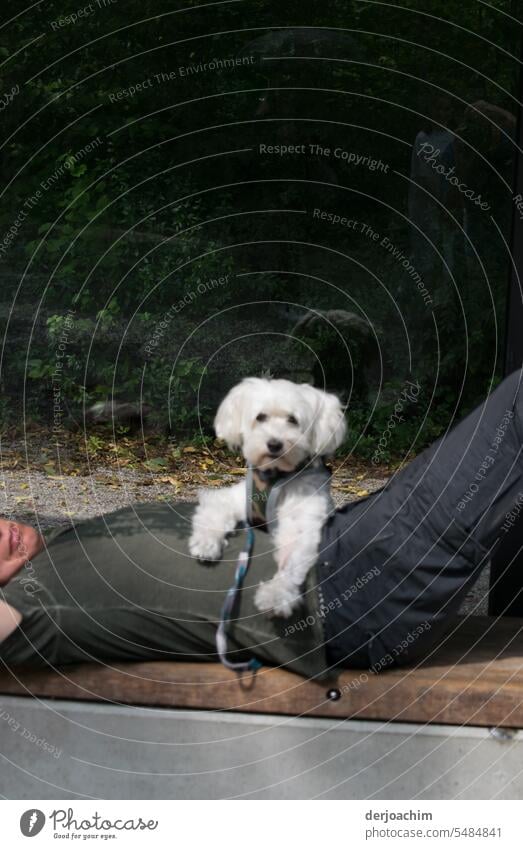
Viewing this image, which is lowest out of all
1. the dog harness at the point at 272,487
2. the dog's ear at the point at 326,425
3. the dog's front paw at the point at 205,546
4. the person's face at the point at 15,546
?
the dog's front paw at the point at 205,546

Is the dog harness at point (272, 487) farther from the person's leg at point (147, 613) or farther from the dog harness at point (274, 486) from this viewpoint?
the person's leg at point (147, 613)

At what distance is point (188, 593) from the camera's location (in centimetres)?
212

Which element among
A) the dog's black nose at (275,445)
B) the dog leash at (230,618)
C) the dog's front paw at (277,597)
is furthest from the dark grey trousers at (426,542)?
the dog's black nose at (275,445)

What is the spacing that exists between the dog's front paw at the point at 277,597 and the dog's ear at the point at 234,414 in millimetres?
425

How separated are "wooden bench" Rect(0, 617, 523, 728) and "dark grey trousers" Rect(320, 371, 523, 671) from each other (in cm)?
8

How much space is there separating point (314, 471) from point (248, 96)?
161cm

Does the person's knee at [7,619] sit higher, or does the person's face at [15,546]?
the person's face at [15,546]

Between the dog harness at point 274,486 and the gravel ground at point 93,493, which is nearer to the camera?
the dog harness at point 274,486

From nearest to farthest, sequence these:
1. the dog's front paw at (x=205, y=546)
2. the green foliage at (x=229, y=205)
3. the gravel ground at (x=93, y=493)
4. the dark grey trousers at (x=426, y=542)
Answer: the dark grey trousers at (x=426, y=542), the dog's front paw at (x=205, y=546), the green foliage at (x=229, y=205), the gravel ground at (x=93, y=493)

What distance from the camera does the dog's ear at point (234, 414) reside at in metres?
2.33

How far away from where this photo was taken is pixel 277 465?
228 cm

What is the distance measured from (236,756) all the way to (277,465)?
0.69m

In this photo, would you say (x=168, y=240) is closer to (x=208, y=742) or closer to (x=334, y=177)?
(x=334, y=177)

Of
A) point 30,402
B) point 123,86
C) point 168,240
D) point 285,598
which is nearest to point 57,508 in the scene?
point 30,402
